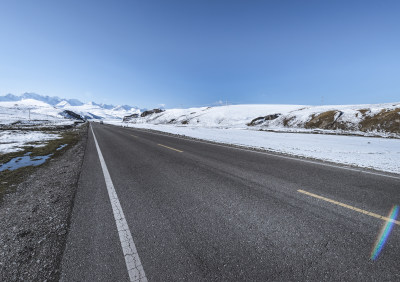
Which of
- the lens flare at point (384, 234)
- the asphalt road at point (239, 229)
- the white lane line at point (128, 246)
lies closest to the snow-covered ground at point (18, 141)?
the asphalt road at point (239, 229)

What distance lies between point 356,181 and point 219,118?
57377 mm

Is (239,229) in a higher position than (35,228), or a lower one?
higher

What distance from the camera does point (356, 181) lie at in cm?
552

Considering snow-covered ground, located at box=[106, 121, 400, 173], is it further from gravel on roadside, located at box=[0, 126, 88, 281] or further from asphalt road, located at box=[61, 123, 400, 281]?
gravel on roadside, located at box=[0, 126, 88, 281]

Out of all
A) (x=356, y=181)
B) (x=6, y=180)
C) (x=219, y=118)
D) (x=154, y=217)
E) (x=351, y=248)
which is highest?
(x=219, y=118)

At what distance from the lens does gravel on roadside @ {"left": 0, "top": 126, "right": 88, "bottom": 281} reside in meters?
2.38

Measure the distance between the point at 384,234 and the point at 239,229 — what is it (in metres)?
2.32

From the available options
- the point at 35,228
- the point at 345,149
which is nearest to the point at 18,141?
the point at 35,228

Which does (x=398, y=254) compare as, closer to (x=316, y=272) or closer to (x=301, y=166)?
(x=316, y=272)

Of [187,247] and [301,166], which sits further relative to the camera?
[301,166]

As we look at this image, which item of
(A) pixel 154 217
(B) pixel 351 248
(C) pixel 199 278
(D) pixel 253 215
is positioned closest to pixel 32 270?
(A) pixel 154 217

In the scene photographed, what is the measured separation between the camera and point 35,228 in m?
3.34

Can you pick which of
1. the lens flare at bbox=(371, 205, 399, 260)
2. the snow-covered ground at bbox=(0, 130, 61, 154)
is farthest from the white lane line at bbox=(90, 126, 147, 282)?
the snow-covered ground at bbox=(0, 130, 61, 154)

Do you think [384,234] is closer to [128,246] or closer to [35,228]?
[128,246]
